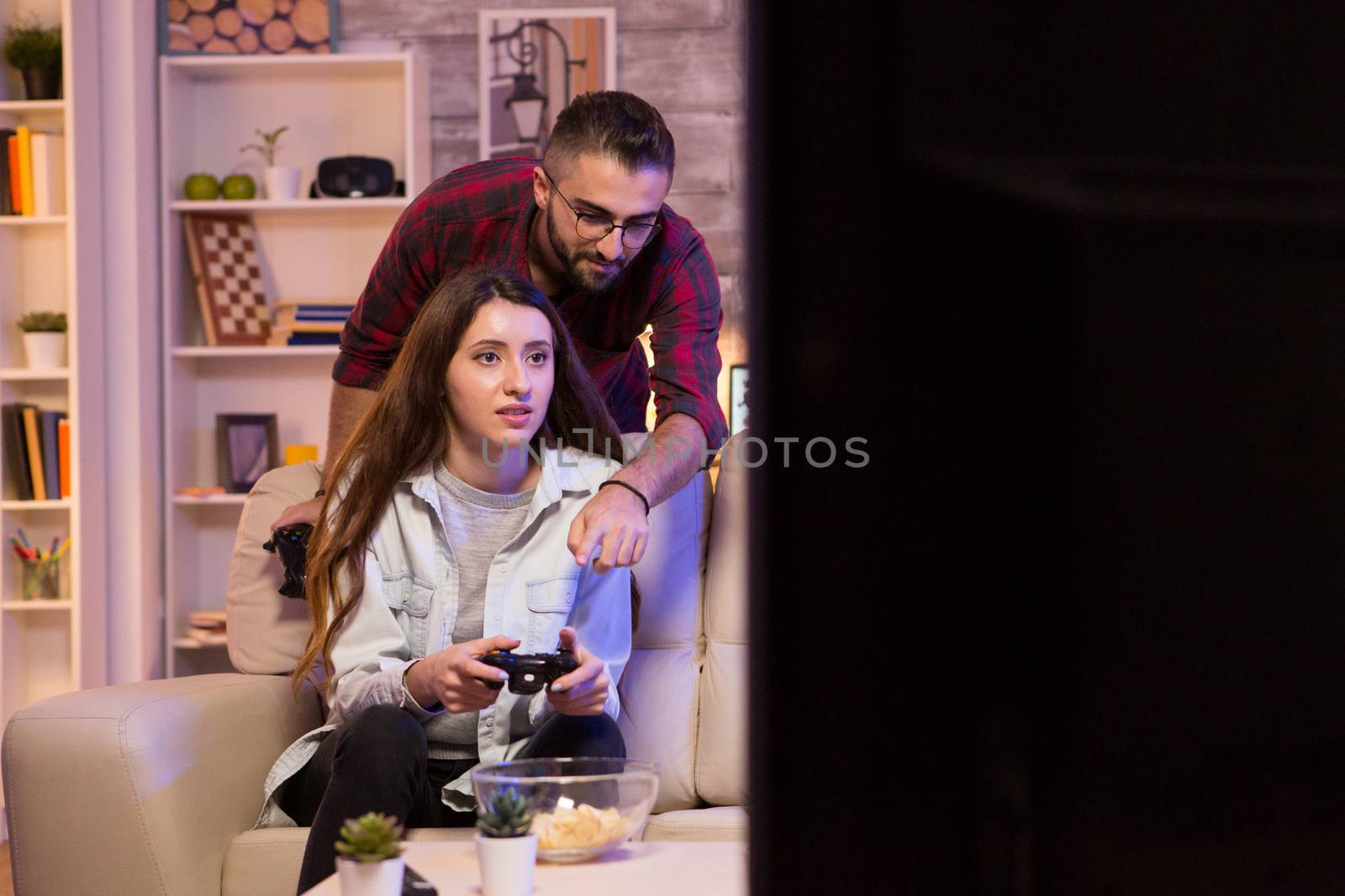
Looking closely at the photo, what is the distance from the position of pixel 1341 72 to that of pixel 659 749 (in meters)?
1.67

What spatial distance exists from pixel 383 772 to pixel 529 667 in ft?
0.70

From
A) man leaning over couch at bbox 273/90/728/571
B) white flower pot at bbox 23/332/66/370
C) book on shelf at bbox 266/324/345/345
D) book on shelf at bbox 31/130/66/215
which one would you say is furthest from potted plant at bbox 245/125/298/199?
man leaning over couch at bbox 273/90/728/571

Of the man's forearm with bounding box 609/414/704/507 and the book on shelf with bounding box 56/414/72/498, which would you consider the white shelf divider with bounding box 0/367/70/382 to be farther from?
the man's forearm with bounding box 609/414/704/507

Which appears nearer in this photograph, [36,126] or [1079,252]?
[1079,252]

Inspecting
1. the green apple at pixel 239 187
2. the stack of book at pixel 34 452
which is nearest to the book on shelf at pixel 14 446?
the stack of book at pixel 34 452

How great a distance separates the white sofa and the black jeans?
0.20 feet

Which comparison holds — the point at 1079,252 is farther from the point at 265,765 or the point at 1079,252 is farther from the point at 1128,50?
the point at 265,765

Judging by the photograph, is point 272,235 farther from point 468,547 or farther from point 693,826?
point 693,826

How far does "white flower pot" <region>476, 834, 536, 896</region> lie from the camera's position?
3.63ft

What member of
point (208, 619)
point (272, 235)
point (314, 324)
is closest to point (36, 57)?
point (272, 235)

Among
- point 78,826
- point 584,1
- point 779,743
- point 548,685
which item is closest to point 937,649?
point 779,743

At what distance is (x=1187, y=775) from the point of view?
0.15 meters

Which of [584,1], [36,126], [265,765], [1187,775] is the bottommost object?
[265,765]

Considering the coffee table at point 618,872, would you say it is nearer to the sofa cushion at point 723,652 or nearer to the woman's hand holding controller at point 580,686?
the woman's hand holding controller at point 580,686
